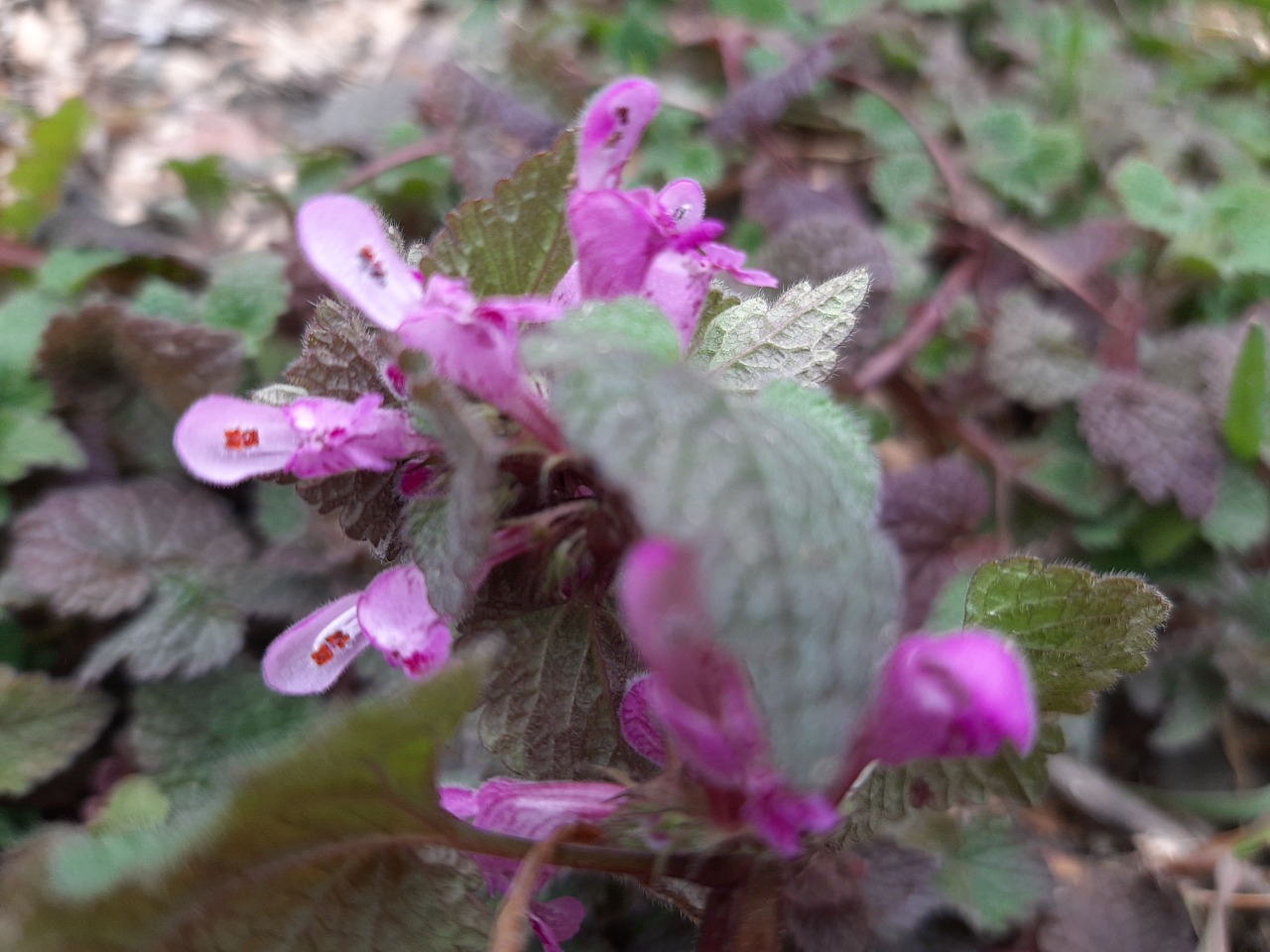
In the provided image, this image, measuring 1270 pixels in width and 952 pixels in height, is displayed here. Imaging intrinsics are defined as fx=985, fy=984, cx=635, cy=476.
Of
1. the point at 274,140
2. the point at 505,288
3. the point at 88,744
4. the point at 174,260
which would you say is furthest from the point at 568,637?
the point at 274,140

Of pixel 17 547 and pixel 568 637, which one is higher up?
pixel 568 637

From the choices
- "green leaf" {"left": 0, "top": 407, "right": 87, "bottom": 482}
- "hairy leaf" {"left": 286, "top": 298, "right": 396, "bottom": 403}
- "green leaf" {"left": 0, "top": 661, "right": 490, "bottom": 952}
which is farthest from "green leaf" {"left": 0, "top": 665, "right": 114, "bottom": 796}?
"hairy leaf" {"left": 286, "top": 298, "right": 396, "bottom": 403}

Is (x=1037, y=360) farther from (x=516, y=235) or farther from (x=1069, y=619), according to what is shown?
(x=516, y=235)

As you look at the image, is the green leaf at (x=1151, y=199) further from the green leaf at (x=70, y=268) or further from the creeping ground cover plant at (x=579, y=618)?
the green leaf at (x=70, y=268)

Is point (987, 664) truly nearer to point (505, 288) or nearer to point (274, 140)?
point (505, 288)

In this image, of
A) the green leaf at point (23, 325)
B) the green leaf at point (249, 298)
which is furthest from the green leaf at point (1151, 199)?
the green leaf at point (23, 325)

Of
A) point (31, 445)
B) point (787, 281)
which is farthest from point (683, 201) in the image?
point (31, 445)

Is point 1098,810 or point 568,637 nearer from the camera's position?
point 568,637
